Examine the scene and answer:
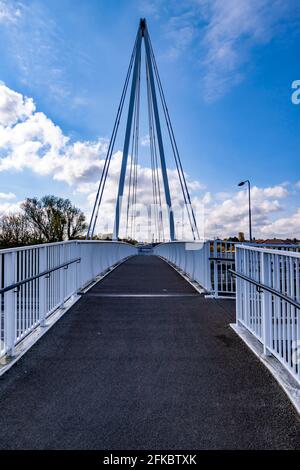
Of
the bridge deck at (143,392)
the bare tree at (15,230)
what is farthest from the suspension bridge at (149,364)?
the bare tree at (15,230)

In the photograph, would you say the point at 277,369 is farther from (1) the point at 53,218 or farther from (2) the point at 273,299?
(1) the point at 53,218

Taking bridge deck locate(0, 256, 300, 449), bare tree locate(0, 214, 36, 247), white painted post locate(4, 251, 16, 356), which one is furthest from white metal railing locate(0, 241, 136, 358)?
bare tree locate(0, 214, 36, 247)

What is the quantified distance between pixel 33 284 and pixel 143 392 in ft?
7.51

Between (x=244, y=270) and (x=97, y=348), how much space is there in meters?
2.17

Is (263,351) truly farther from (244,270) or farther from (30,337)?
(30,337)

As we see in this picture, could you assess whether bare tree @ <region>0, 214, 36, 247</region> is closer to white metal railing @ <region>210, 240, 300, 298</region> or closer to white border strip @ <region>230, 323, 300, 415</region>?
white metal railing @ <region>210, 240, 300, 298</region>

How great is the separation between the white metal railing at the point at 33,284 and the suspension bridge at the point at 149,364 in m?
0.02

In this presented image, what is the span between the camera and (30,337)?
4191 millimetres

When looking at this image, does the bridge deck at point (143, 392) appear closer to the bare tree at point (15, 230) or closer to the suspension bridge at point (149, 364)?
the suspension bridge at point (149, 364)

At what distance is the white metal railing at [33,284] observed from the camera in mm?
3504

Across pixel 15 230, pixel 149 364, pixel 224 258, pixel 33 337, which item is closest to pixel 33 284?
pixel 33 337

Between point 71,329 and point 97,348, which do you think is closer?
point 97,348

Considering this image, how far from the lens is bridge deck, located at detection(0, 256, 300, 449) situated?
214cm
